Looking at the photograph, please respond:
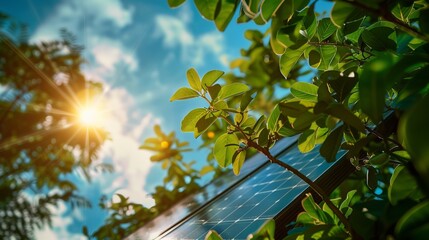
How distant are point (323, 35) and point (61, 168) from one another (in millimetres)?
9463

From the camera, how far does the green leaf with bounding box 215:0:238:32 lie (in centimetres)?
83

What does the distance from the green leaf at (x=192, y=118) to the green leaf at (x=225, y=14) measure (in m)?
0.37

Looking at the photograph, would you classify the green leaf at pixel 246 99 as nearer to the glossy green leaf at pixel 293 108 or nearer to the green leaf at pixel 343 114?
the glossy green leaf at pixel 293 108

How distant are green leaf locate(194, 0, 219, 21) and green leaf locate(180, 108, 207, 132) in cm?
41

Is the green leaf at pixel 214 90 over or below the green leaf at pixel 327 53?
over

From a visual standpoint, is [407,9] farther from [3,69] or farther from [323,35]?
[3,69]

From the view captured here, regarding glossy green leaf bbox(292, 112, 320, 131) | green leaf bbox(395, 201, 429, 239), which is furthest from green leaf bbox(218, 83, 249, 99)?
green leaf bbox(395, 201, 429, 239)

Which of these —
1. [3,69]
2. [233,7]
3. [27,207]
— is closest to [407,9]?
[233,7]

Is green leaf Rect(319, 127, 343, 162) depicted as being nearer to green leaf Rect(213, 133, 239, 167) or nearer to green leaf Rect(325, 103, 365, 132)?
green leaf Rect(325, 103, 365, 132)

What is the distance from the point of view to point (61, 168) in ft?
28.5

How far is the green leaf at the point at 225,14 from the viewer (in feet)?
2.72

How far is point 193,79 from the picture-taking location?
1169 millimetres

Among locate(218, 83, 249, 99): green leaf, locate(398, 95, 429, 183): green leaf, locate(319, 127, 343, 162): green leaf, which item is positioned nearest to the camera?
locate(398, 95, 429, 183): green leaf

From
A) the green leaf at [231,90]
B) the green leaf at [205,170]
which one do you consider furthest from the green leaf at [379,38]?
the green leaf at [205,170]
